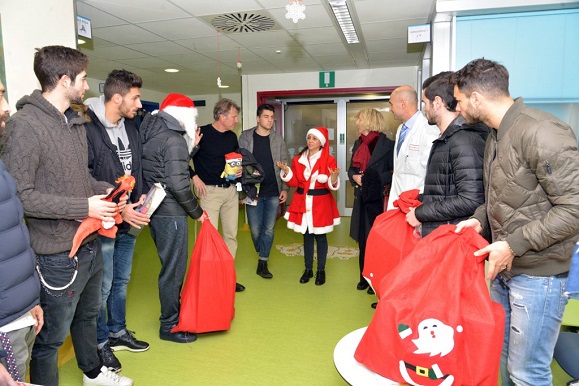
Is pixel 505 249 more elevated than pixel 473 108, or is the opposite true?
pixel 473 108

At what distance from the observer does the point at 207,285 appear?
2732 millimetres

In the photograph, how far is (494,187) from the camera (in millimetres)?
1577

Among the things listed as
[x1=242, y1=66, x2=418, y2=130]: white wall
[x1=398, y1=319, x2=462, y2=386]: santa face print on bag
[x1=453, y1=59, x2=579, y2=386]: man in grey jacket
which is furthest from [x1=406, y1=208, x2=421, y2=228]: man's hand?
[x1=242, y1=66, x2=418, y2=130]: white wall

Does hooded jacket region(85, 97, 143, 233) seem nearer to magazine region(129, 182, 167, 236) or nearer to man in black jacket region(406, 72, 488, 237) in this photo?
magazine region(129, 182, 167, 236)

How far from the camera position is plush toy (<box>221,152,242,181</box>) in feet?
11.9

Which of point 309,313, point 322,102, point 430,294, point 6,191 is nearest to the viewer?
point 6,191

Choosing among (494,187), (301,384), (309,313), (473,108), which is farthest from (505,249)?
(309,313)

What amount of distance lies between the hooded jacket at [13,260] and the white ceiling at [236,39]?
257 cm

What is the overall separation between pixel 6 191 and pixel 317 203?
9.28 ft

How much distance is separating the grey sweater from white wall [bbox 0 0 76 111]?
93 centimetres

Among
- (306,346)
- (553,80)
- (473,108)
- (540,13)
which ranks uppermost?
(540,13)

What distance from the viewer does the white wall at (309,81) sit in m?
6.22

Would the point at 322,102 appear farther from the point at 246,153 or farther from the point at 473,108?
the point at 473,108

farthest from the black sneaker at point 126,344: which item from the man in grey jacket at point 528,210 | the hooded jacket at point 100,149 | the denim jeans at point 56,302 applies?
the man in grey jacket at point 528,210
